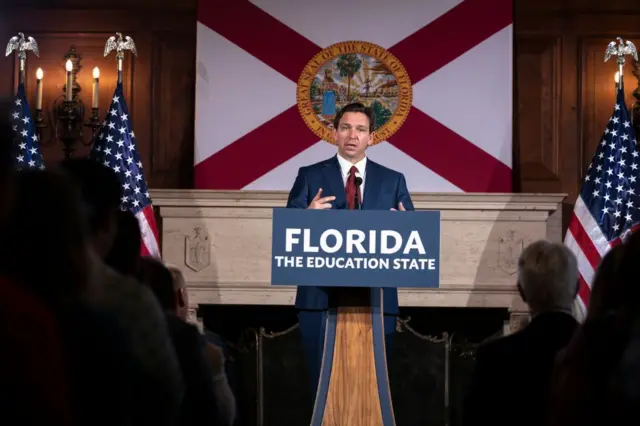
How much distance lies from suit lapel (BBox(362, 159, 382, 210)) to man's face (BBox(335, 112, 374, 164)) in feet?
0.25

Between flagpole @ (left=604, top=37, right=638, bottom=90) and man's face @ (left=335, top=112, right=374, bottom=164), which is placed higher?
flagpole @ (left=604, top=37, right=638, bottom=90)

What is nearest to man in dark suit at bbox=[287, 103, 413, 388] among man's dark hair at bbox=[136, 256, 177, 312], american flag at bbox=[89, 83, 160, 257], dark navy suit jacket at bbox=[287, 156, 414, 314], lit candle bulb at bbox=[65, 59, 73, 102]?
dark navy suit jacket at bbox=[287, 156, 414, 314]

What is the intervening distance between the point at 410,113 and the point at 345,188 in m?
2.01

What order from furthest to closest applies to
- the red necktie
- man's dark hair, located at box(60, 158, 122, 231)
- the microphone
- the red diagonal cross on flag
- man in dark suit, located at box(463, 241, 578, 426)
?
1. the red diagonal cross on flag
2. the red necktie
3. the microphone
4. man in dark suit, located at box(463, 241, 578, 426)
5. man's dark hair, located at box(60, 158, 122, 231)

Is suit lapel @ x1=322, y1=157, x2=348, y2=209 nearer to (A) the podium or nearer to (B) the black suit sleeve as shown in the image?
(B) the black suit sleeve

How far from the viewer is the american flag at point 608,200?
5.35 m

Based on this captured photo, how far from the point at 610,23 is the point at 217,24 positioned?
2.27 m

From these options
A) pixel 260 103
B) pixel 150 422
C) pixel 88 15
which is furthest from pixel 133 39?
pixel 150 422

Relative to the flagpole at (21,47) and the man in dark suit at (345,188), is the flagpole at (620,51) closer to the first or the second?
the man in dark suit at (345,188)

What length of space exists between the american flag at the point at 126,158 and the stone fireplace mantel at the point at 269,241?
0.22m

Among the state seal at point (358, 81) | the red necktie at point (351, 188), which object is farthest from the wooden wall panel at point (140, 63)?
the red necktie at point (351, 188)

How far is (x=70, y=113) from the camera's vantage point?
566 centimetres

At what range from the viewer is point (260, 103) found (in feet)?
19.2

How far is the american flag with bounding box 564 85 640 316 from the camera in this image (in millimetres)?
5352
